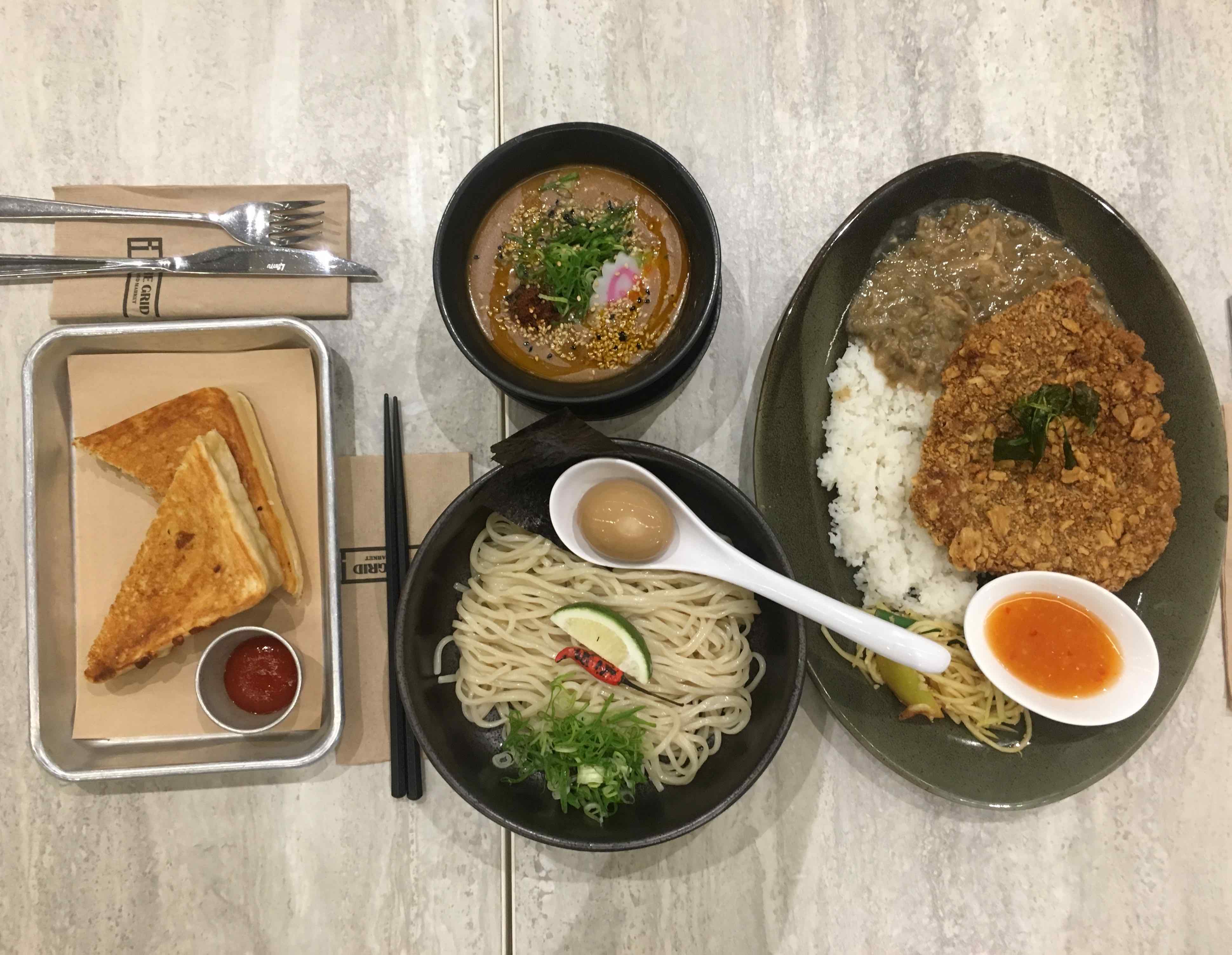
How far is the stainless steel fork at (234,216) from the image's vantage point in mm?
2084

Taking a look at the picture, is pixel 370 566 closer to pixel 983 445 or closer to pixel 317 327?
pixel 317 327

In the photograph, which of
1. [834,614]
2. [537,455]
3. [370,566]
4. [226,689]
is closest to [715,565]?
[834,614]

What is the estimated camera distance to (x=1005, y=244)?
2.02 m

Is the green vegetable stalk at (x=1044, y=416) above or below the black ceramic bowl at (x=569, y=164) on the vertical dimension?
below

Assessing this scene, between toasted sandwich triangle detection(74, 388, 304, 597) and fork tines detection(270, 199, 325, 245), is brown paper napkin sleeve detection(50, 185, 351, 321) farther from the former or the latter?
toasted sandwich triangle detection(74, 388, 304, 597)

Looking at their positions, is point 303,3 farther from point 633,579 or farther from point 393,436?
point 633,579

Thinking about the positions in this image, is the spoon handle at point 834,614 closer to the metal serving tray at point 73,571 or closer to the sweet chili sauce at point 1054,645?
the sweet chili sauce at point 1054,645

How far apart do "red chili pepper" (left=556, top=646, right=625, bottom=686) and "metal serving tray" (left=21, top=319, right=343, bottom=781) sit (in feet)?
2.09

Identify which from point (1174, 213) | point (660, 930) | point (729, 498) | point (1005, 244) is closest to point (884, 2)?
point (1005, 244)

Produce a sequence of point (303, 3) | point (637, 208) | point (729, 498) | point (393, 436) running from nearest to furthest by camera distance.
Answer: point (729, 498)
point (637, 208)
point (393, 436)
point (303, 3)

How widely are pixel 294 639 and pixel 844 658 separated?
5.20 ft

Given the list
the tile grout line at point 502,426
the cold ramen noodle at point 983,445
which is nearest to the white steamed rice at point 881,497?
the cold ramen noodle at point 983,445

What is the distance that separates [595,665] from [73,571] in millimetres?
1524

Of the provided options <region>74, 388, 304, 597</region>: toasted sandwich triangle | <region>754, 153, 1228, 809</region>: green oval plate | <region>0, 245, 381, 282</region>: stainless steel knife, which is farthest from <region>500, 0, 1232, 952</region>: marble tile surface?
<region>74, 388, 304, 597</region>: toasted sandwich triangle
